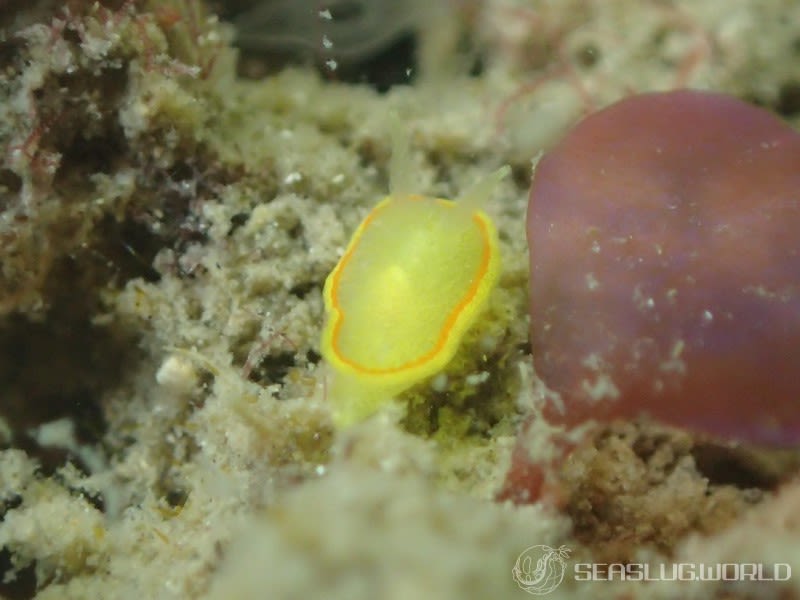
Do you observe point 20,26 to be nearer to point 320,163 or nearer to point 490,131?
point 320,163

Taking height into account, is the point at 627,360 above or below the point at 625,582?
above

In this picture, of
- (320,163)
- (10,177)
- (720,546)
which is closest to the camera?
(720,546)

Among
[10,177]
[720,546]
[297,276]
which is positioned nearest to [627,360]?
[720,546]

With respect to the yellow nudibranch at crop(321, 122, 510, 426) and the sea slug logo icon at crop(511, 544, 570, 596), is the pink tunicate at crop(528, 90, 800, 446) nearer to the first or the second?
the yellow nudibranch at crop(321, 122, 510, 426)

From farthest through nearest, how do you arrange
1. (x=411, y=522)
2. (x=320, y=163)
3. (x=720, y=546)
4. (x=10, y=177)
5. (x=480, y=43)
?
(x=480, y=43), (x=320, y=163), (x=10, y=177), (x=720, y=546), (x=411, y=522)

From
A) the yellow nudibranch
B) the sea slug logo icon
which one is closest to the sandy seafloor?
the sea slug logo icon

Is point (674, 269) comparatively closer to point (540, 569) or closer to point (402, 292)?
point (402, 292)
